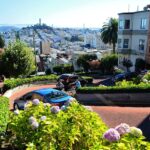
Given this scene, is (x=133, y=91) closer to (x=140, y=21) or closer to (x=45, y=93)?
(x=45, y=93)

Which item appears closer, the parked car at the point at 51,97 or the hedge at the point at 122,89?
the parked car at the point at 51,97

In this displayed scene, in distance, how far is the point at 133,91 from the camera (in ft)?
61.0

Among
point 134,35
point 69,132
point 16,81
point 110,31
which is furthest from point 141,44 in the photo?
point 69,132

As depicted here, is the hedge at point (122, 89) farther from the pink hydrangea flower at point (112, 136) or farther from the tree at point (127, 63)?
the tree at point (127, 63)

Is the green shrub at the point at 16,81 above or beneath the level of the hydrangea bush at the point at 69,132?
beneath

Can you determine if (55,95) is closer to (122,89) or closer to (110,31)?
(122,89)

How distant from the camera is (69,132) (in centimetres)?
668

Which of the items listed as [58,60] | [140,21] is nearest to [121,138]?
[140,21]

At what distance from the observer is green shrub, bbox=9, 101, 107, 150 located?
6.56 metres

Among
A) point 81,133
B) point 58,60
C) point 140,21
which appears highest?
point 140,21

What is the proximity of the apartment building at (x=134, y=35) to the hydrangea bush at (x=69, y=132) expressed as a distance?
32042 millimetres

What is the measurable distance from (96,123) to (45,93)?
32.4 ft

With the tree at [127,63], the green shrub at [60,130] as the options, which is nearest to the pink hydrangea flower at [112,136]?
the green shrub at [60,130]

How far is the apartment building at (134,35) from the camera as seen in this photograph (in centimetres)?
3869
